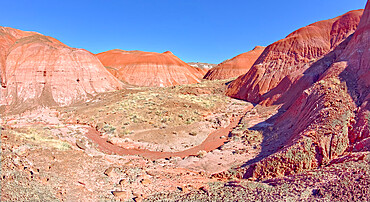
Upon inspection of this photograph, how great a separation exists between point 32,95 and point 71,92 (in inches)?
173

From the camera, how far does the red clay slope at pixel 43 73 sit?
25672 mm

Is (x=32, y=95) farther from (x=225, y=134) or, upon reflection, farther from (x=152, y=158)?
(x=225, y=134)

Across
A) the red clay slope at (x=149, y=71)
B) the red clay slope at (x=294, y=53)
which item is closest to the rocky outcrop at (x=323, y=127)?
the red clay slope at (x=294, y=53)

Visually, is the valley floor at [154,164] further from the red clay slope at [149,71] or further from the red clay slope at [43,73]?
the red clay slope at [149,71]

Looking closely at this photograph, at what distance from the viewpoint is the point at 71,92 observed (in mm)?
27812

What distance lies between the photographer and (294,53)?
26.4 metres

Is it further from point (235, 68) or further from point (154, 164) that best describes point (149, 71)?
point (154, 164)

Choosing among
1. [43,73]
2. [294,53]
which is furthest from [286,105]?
[43,73]

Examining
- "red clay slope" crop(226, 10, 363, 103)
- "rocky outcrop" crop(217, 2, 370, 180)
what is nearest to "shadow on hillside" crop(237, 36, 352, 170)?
"rocky outcrop" crop(217, 2, 370, 180)

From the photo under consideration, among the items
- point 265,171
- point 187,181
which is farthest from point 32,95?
point 265,171

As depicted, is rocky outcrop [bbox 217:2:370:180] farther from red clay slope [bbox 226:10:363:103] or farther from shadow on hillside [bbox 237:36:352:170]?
red clay slope [bbox 226:10:363:103]

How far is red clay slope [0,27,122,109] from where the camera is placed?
25672 mm

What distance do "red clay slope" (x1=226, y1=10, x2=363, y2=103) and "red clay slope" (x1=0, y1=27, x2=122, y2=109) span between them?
22163 mm

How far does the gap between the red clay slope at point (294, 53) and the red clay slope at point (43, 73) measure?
22.2 m
